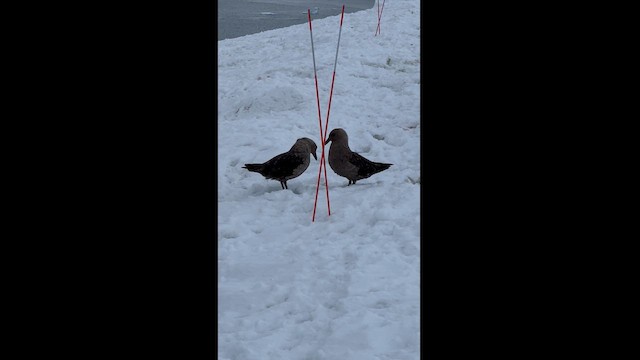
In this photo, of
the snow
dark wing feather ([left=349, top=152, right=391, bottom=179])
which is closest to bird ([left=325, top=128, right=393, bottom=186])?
dark wing feather ([left=349, top=152, right=391, bottom=179])

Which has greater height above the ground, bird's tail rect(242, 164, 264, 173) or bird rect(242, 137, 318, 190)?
bird rect(242, 137, 318, 190)

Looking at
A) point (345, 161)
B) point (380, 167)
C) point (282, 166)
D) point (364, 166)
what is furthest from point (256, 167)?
point (380, 167)

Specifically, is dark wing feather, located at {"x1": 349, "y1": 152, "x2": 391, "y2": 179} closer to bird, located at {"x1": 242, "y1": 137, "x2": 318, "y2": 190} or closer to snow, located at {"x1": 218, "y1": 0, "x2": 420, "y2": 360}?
snow, located at {"x1": 218, "y1": 0, "x2": 420, "y2": 360}

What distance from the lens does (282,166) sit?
5805mm

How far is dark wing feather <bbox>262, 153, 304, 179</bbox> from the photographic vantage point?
577cm

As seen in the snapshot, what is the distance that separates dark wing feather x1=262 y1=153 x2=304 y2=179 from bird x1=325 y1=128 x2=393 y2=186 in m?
0.32

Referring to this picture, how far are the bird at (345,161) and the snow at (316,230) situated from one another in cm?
17

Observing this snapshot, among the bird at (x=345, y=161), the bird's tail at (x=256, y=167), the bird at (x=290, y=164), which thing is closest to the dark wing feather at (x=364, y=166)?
the bird at (x=345, y=161)

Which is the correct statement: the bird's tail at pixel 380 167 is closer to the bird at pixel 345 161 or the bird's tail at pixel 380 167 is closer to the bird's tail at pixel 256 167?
the bird at pixel 345 161
